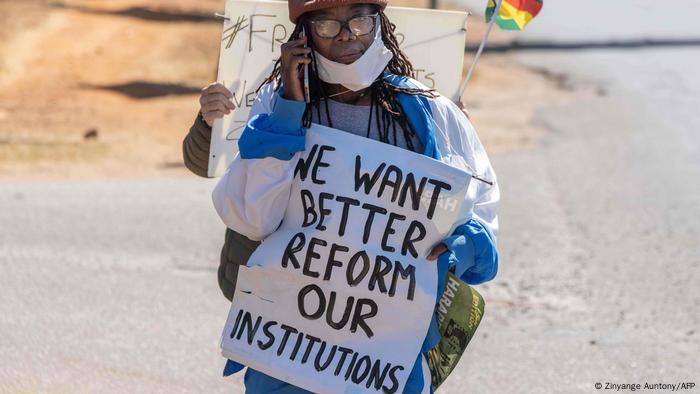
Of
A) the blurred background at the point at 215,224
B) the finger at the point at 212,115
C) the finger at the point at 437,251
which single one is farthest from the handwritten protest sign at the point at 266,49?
the blurred background at the point at 215,224

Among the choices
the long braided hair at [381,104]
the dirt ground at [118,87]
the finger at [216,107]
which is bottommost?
the dirt ground at [118,87]

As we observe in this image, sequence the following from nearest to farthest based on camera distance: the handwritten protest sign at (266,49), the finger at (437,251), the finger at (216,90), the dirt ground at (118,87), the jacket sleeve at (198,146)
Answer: the finger at (437,251)
the finger at (216,90)
the jacket sleeve at (198,146)
the handwritten protest sign at (266,49)
the dirt ground at (118,87)

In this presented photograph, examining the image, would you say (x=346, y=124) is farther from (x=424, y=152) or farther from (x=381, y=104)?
(x=424, y=152)

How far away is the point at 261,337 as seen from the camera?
3504 millimetres

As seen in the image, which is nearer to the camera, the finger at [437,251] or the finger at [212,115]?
the finger at [437,251]

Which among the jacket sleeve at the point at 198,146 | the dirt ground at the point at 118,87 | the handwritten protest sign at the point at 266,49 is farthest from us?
Result: the dirt ground at the point at 118,87

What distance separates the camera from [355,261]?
11.3 feet

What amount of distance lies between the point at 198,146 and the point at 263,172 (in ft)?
2.04

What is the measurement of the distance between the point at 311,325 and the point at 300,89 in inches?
25.3

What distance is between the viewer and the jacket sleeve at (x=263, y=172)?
11.0 ft

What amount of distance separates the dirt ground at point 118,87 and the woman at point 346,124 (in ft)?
25.3

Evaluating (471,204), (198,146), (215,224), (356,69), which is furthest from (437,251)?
(215,224)

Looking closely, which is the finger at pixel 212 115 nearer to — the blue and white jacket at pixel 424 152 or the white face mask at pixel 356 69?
the blue and white jacket at pixel 424 152

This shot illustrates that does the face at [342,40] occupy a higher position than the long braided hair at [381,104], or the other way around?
the face at [342,40]
